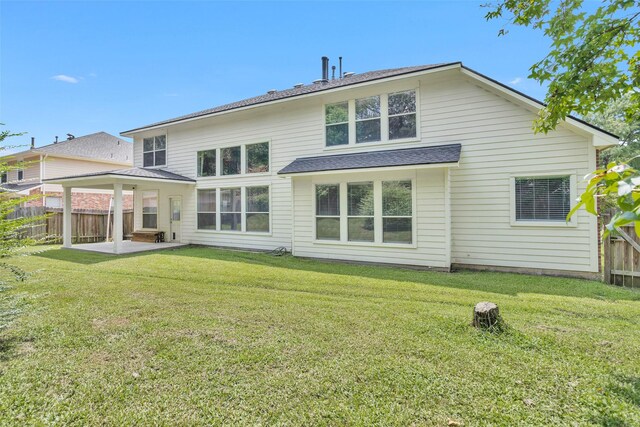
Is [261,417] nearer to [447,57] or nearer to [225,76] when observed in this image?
[447,57]

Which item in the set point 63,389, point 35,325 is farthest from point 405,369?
point 35,325

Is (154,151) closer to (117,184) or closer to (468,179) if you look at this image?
(117,184)

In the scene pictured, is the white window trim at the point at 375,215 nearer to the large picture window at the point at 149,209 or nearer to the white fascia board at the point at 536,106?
the white fascia board at the point at 536,106

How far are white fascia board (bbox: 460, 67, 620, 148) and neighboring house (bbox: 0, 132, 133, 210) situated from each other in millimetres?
21846

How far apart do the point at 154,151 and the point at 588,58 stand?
15871 mm

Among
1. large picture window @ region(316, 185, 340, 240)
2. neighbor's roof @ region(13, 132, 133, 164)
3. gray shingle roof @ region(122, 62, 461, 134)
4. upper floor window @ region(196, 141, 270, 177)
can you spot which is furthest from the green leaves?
neighbor's roof @ region(13, 132, 133, 164)

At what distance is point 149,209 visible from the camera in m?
15.0

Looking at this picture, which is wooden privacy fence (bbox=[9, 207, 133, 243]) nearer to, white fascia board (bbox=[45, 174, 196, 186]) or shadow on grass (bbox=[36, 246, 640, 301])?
white fascia board (bbox=[45, 174, 196, 186])

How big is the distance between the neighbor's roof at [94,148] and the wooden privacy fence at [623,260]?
2693 cm

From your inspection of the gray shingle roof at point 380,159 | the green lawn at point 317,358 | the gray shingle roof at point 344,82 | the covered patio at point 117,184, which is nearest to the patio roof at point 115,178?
the covered patio at point 117,184

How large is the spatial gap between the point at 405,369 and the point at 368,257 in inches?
250

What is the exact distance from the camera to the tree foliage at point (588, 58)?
329 cm

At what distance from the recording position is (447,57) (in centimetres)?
991

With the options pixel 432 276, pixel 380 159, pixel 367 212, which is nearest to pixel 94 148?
pixel 367 212
